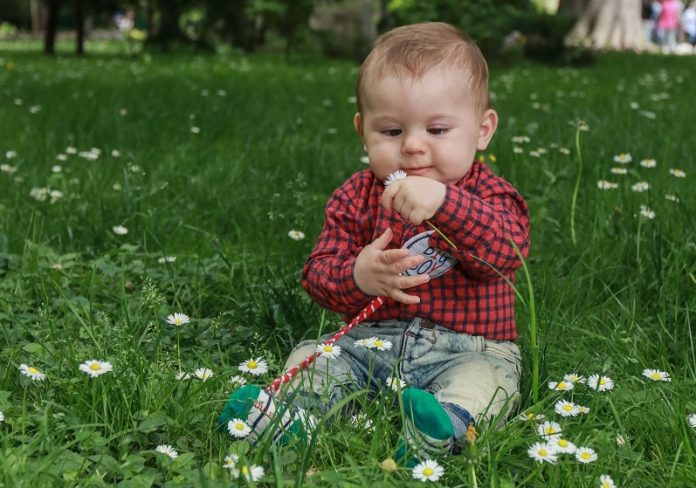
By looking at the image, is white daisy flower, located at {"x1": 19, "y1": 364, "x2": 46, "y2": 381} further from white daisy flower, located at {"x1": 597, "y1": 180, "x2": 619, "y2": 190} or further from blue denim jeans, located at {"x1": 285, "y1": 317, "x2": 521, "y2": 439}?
white daisy flower, located at {"x1": 597, "y1": 180, "x2": 619, "y2": 190}

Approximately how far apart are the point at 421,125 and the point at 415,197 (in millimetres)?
261

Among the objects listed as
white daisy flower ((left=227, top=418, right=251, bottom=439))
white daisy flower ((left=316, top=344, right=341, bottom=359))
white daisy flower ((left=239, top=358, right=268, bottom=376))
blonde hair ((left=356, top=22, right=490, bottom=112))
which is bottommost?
white daisy flower ((left=239, top=358, right=268, bottom=376))

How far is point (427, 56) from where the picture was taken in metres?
2.18

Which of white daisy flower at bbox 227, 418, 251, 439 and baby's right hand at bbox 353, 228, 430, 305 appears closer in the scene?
white daisy flower at bbox 227, 418, 251, 439

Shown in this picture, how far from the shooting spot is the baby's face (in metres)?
2.17

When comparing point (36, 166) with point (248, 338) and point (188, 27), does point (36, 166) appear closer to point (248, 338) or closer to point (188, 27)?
point (248, 338)

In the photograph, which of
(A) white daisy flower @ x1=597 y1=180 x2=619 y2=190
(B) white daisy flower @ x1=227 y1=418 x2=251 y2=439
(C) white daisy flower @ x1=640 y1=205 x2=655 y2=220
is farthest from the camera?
(A) white daisy flower @ x1=597 y1=180 x2=619 y2=190

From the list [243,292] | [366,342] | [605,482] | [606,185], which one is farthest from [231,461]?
[606,185]

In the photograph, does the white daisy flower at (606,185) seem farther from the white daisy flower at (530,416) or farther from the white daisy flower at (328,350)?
the white daisy flower at (328,350)

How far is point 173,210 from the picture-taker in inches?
142

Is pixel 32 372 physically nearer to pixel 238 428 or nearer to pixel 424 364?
pixel 238 428

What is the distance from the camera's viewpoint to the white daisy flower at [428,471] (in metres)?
1.73

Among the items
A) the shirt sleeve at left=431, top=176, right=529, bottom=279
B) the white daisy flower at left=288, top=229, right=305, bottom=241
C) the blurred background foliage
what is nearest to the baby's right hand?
the shirt sleeve at left=431, top=176, right=529, bottom=279

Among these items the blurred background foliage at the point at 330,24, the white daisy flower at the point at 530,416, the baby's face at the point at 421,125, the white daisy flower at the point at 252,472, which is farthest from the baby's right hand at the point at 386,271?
the blurred background foliage at the point at 330,24
